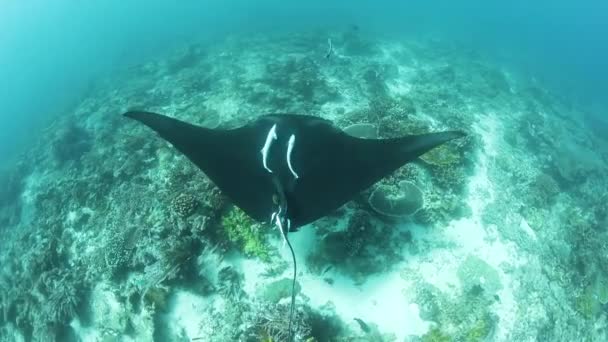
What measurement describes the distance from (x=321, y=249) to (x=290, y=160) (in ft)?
7.46

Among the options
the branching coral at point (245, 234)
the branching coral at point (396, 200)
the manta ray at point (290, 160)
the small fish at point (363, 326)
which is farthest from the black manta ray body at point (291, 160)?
the small fish at point (363, 326)

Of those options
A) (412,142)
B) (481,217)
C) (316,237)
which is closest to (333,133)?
(412,142)

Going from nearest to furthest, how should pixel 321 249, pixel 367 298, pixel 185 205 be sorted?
1. pixel 367 298
2. pixel 321 249
3. pixel 185 205

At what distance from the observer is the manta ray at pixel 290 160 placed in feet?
13.0

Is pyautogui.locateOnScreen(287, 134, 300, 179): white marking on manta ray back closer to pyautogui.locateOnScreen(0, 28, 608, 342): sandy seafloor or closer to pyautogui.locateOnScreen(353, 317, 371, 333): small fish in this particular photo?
pyautogui.locateOnScreen(0, 28, 608, 342): sandy seafloor

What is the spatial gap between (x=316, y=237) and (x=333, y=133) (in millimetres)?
2062

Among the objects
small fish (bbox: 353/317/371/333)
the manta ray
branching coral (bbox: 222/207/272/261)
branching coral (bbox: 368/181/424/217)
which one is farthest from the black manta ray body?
small fish (bbox: 353/317/371/333)

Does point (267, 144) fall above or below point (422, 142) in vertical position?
above

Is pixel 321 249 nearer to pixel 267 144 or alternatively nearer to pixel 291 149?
pixel 291 149

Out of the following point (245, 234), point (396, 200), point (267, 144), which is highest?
point (267, 144)

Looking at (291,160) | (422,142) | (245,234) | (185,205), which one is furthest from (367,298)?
(185,205)

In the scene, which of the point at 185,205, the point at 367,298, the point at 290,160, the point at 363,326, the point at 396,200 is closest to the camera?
the point at 290,160

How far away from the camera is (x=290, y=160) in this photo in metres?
4.13

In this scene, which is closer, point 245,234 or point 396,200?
point 245,234
